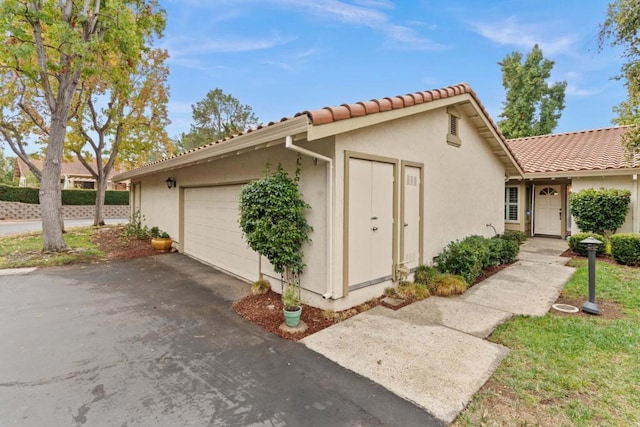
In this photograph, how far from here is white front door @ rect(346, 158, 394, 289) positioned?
494cm

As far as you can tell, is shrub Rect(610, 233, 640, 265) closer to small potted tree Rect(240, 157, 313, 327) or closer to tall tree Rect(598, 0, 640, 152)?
tall tree Rect(598, 0, 640, 152)

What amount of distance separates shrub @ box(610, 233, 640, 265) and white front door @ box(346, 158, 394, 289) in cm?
661

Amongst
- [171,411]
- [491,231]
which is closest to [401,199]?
[171,411]

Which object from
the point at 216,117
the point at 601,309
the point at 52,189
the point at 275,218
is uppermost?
the point at 216,117

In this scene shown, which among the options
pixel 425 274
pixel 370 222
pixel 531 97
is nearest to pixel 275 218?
pixel 370 222

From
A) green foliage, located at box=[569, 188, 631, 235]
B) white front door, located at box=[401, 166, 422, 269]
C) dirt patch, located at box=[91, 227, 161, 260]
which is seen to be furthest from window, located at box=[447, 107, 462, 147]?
dirt patch, located at box=[91, 227, 161, 260]

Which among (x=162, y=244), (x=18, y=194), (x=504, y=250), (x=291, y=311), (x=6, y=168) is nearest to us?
(x=291, y=311)

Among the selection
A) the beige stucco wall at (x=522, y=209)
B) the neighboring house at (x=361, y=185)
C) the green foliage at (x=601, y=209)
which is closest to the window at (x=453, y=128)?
the neighboring house at (x=361, y=185)

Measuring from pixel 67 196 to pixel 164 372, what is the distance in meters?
27.4

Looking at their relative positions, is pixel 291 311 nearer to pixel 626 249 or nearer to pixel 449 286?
pixel 449 286

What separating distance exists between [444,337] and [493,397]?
1181mm

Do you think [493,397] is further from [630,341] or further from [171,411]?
[171,411]

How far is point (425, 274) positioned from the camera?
6199mm

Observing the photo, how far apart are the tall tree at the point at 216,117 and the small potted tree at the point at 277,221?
2712 centimetres
